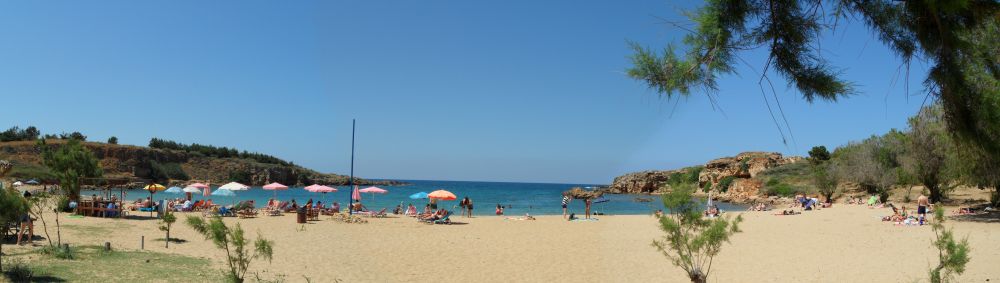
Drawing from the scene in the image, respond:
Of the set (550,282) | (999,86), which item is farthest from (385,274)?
(999,86)

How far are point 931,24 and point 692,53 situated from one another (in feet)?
4.50

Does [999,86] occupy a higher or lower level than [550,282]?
higher

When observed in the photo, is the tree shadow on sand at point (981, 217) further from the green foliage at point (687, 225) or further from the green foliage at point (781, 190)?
the green foliage at point (781, 190)

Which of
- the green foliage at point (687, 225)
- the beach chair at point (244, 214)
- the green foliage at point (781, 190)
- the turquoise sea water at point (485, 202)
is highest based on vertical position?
the green foliage at point (687, 225)

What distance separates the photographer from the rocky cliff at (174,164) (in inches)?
2506

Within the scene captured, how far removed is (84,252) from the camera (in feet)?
35.8

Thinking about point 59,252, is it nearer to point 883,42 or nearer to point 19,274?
point 19,274

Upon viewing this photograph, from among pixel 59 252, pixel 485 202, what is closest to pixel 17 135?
pixel 485 202

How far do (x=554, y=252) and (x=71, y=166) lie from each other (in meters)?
16.7

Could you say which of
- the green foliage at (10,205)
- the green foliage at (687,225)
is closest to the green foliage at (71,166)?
the green foliage at (10,205)

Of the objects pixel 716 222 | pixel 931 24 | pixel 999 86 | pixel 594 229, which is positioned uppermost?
pixel 931 24

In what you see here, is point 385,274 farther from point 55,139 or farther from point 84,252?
point 55,139

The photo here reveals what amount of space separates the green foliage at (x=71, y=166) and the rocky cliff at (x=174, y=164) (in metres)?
49.8

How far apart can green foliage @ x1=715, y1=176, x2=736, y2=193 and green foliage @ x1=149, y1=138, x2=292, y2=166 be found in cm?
7279
